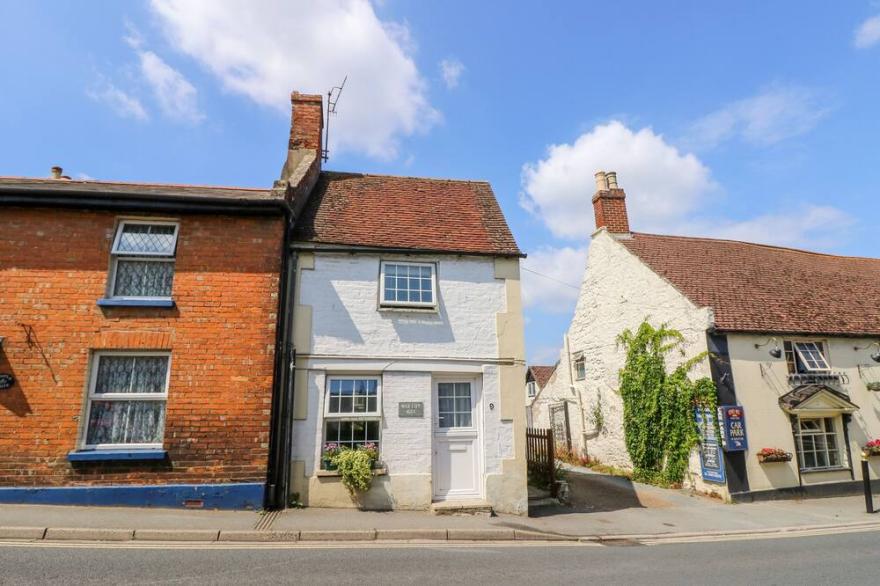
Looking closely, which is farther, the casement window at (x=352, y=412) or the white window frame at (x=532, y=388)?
the white window frame at (x=532, y=388)

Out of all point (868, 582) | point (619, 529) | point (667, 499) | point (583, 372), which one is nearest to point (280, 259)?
point (619, 529)

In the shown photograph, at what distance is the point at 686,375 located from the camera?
13.1 metres

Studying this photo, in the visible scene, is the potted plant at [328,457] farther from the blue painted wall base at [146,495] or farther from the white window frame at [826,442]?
the white window frame at [826,442]

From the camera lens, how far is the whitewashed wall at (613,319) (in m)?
13.6

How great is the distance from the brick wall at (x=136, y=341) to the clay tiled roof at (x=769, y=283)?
11405mm

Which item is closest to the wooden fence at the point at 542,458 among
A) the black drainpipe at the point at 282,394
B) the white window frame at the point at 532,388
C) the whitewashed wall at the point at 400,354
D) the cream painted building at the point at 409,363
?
the cream painted building at the point at 409,363

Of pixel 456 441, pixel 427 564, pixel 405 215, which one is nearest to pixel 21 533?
pixel 427 564

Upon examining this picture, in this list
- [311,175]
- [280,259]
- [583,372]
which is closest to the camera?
[280,259]

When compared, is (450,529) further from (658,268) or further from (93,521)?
(658,268)

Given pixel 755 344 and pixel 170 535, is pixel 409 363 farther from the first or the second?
pixel 755 344

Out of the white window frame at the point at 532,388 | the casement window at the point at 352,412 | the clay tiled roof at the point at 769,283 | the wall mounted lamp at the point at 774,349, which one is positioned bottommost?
Result: the casement window at the point at 352,412

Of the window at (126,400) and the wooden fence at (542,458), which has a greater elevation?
the window at (126,400)

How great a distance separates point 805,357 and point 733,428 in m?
3.52

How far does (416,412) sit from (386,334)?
1.61m
